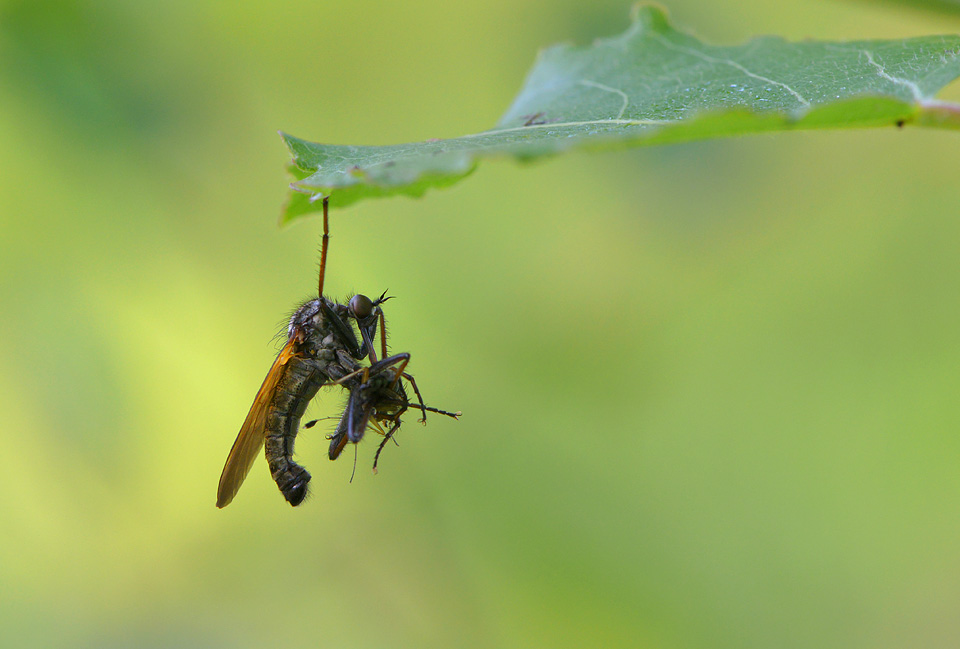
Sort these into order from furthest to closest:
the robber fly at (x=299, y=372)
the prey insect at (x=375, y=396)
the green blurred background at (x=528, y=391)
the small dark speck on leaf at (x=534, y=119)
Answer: the green blurred background at (x=528, y=391), the robber fly at (x=299, y=372), the prey insect at (x=375, y=396), the small dark speck on leaf at (x=534, y=119)

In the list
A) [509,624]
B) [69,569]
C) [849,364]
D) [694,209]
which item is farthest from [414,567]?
[849,364]

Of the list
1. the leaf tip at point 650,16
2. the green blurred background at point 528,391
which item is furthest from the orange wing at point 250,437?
the leaf tip at point 650,16

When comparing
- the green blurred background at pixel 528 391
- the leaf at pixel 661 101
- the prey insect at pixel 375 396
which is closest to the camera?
the leaf at pixel 661 101

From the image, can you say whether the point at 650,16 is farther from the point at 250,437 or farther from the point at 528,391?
the point at 528,391

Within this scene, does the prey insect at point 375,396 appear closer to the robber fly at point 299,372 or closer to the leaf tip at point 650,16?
the robber fly at point 299,372

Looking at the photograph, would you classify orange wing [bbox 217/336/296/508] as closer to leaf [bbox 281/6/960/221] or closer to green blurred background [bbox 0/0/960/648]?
green blurred background [bbox 0/0/960/648]

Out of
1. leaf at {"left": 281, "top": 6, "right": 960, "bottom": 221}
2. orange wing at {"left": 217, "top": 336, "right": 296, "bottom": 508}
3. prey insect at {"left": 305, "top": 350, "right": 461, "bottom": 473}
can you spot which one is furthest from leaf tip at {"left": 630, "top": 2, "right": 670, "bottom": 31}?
orange wing at {"left": 217, "top": 336, "right": 296, "bottom": 508}

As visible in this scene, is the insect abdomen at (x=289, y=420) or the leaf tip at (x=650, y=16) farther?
the insect abdomen at (x=289, y=420)
